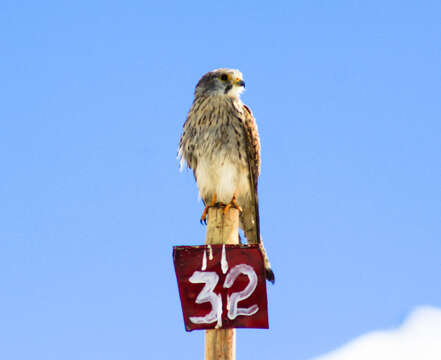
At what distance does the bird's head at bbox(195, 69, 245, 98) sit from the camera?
18.9ft

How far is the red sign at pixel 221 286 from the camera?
11.5 ft

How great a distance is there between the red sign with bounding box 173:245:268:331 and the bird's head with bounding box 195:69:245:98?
2466 mm

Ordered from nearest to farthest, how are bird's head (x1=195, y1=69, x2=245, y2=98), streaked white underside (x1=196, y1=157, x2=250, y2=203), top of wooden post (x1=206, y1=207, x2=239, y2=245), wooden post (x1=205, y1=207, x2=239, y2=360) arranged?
wooden post (x1=205, y1=207, x2=239, y2=360), top of wooden post (x1=206, y1=207, x2=239, y2=245), streaked white underside (x1=196, y1=157, x2=250, y2=203), bird's head (x1=195, y1=69, x2=245, y2=98)

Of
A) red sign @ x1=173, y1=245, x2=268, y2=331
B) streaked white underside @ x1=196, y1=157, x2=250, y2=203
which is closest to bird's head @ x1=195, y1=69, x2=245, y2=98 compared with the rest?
streaked white underside @ x1=196, y1=157, x2=250, y2=203

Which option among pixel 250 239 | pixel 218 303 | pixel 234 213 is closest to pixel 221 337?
pixel 218 303

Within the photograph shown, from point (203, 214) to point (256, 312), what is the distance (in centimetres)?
155

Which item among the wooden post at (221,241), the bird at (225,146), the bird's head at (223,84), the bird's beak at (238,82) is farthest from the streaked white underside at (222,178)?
the wooden post at (221,241)

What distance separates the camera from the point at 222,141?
5.48 meters

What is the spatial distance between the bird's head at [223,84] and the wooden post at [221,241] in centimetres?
193

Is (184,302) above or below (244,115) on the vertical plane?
below

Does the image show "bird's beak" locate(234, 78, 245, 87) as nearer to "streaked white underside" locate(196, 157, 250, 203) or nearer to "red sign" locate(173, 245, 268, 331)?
"streaked white underside" locate(196, 157, 250, 203)

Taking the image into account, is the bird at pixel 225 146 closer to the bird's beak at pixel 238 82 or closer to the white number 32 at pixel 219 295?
the bird's beak at pixel 238 82

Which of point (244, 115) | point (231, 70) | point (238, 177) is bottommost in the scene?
point (238, 177)

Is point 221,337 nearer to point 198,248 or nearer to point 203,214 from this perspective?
point 198,248
